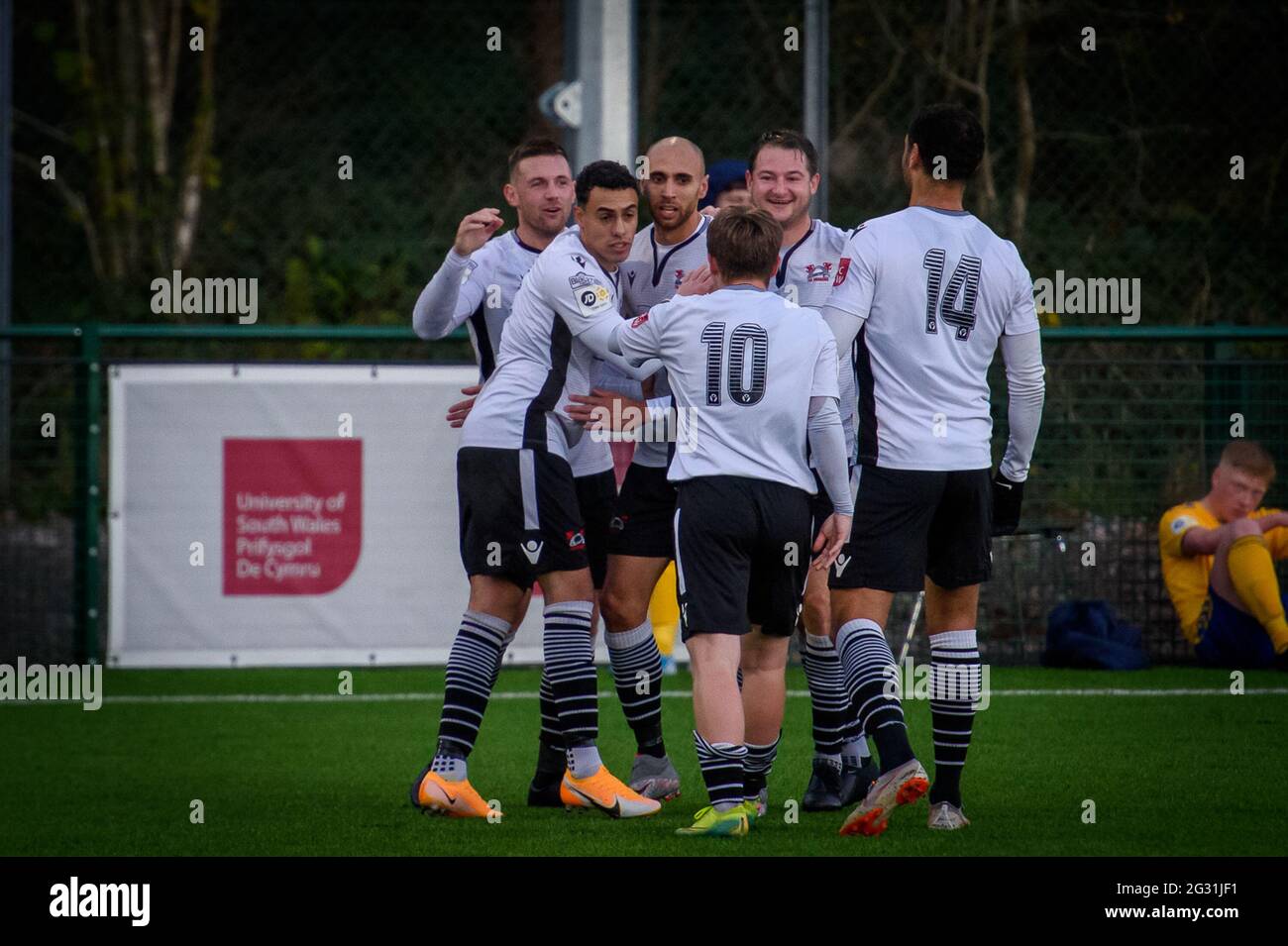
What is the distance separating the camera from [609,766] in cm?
702

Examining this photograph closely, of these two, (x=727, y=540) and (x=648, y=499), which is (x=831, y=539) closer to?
(x=727, y=540)

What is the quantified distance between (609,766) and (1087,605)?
3.91m

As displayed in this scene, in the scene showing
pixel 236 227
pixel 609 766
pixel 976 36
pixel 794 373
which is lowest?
pixel 609 766

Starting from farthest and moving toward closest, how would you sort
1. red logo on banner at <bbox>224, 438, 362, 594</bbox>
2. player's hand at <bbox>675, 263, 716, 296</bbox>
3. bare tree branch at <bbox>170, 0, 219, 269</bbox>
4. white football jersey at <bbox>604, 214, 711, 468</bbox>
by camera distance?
bare tree branch at <bbox>170, 0, 219, 269</bbox> → red logo on banner at <bbox>224, 438, 362, 594</bbox> → white football jersey at <bbox>604, 214, 711, 468</bbox> → player's hand at <bbox>675, 263, 716, 296</bbox>

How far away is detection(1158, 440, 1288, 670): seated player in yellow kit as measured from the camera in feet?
30.8

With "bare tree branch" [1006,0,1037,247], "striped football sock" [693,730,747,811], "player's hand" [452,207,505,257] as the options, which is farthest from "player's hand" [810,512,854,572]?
"bare tree branch" [1006,0,1037,247]

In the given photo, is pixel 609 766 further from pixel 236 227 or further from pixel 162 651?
pixel 236 227

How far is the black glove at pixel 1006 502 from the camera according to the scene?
18.7 feet

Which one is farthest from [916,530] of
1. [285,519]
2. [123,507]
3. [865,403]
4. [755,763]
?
[123,507]

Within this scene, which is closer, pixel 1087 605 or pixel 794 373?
pixel 794 373

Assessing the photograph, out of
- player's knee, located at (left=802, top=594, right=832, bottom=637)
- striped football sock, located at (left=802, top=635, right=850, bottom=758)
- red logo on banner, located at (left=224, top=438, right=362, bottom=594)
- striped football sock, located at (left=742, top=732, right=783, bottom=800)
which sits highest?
red logo on banner, located at (left=224, top=438, right=362, bottom=594)

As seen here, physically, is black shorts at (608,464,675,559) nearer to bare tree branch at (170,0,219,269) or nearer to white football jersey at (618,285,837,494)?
white football jersey at (618,285,837,494)

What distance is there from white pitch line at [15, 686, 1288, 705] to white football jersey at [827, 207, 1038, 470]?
3.73 metres

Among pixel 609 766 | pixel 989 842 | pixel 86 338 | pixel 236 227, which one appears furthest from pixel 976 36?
pixel 989 842
